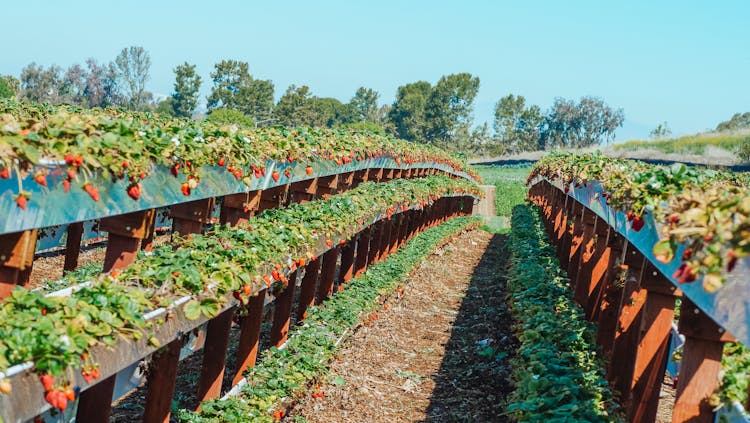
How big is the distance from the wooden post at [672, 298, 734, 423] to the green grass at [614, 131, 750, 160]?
67862 mm

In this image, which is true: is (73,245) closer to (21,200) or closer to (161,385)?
(161,385)

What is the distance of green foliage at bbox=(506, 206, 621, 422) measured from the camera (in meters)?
6.54

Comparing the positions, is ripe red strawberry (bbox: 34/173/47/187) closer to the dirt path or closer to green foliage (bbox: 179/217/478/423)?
green foliage (bbox: 179/217/478/423)

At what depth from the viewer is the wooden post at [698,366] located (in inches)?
187

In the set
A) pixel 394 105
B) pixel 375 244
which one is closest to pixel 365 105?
pixel 394 105

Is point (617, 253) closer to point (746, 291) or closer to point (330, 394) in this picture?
point (330, 394)

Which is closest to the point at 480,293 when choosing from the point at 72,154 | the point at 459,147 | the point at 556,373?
the point at 556,373

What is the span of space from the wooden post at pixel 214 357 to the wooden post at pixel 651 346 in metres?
3.48

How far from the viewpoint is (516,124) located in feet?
447

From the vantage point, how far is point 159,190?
5.51 metres

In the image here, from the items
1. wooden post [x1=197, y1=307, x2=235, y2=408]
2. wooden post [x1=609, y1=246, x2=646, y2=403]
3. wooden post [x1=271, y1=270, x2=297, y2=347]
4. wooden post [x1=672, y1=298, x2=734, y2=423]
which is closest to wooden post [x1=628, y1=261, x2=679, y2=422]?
wooden post [x1=609, y1=246, x2=646, y2=403]

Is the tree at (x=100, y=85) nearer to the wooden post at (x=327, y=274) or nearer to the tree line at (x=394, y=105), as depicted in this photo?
the tree line at (x=394, y=105)

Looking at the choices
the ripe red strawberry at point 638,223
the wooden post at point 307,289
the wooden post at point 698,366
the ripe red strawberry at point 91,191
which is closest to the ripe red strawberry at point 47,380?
the ripe red strawberry at point 91,191

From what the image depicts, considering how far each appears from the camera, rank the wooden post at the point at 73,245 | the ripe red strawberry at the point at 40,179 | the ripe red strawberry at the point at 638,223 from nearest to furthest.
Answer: the ripe red strawberry at the point at 40,179 < the ripe red strawberry at the point at 638,223 < the wooden post at the point at 73,245
